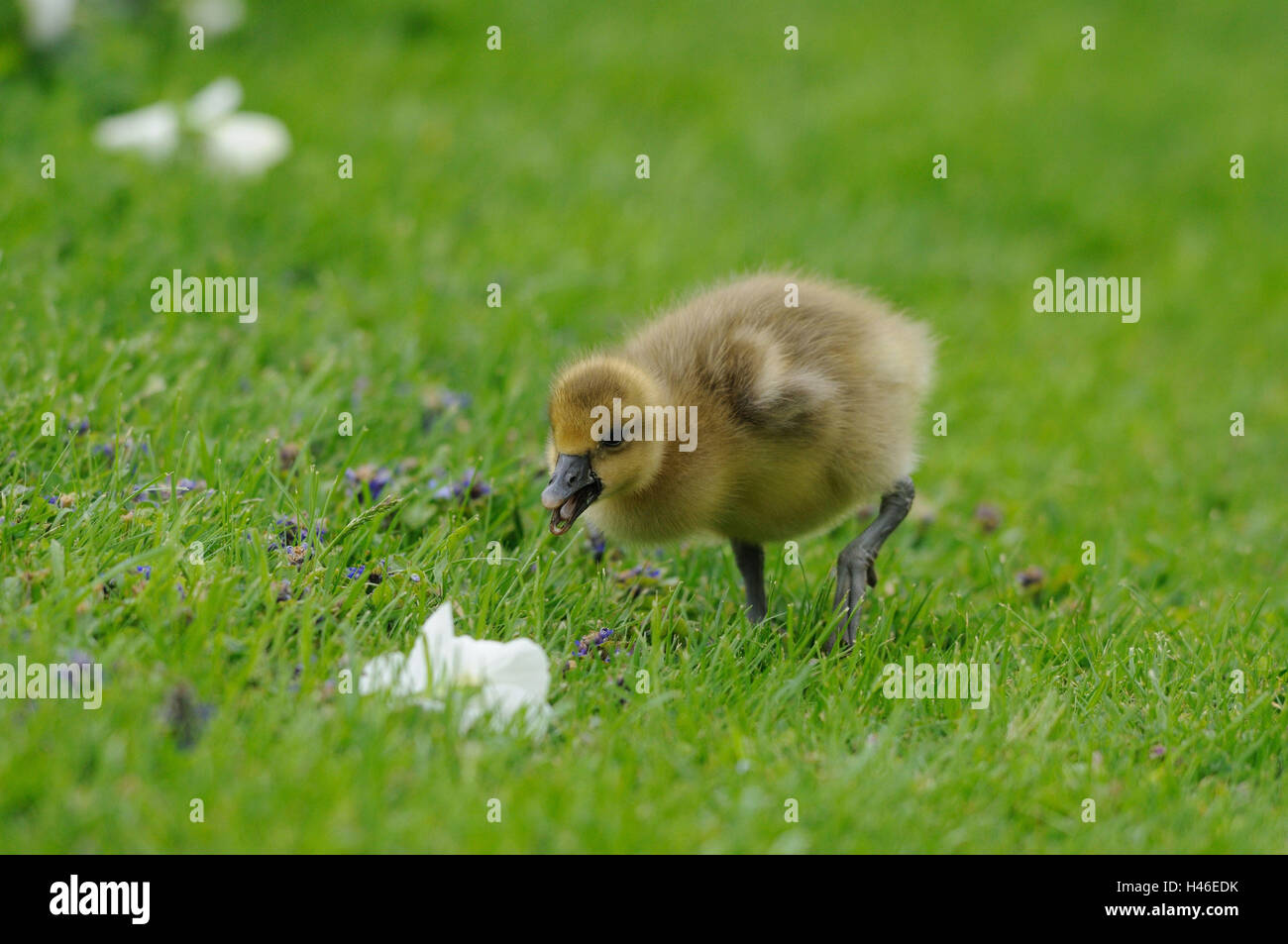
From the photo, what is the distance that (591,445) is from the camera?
4035 millimetres

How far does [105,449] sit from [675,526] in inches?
78.2

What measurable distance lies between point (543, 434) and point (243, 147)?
9.69ft

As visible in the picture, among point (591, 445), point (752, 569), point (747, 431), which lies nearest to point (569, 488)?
point (591, 445)

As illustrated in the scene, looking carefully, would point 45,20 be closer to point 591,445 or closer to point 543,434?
point 543,434

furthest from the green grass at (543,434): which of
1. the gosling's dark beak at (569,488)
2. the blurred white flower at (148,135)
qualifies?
the gosling's dark beak at (569,488)

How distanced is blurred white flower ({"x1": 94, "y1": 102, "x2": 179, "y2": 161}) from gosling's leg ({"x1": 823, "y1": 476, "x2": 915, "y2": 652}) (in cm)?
474

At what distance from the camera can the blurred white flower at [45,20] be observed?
8047 millimetres

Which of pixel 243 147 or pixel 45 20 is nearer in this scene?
pixel 243 147

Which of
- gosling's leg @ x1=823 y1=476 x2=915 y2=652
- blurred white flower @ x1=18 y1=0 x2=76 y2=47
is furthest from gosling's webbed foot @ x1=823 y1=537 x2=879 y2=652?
blurred white flower @ x1=18 y1=0 x2=76 y2=47

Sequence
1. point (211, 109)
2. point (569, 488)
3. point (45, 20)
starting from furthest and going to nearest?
point (45, 20) < point (211, 109) < point (569, 488)

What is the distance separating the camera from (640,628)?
4176 millimetres

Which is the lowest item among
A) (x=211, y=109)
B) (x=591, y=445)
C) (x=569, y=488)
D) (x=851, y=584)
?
(x=851, y=584)

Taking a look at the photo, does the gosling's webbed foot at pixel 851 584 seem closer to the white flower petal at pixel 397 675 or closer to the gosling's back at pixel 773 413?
the gosling's back at pixel 773 413
